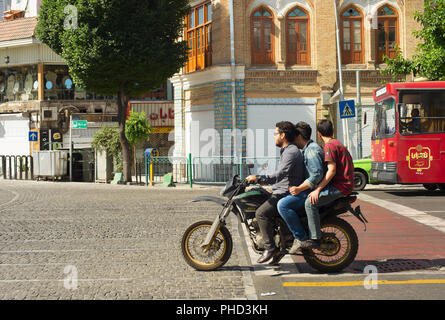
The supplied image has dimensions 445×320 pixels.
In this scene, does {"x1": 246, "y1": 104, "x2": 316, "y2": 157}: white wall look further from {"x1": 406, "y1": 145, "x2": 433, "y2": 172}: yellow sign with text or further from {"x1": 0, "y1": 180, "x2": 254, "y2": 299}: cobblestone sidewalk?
{"x1": 0, "y1": 180, "x2": 254, "y2": 299}: cobblestone sidewalk

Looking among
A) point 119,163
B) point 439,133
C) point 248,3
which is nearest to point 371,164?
point 439,133

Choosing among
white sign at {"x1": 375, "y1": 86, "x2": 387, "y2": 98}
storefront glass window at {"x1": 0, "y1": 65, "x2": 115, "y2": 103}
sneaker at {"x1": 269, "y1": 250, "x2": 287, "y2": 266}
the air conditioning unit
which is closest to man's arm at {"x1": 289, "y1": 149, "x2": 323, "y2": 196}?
sneaker at {"x1": 269, "y1": 250, "x2": 287, "y2": 266}

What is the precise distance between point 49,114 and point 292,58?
58.6ft

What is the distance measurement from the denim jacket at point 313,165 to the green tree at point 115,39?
60.1ft

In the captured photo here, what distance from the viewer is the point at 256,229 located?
7289 mm

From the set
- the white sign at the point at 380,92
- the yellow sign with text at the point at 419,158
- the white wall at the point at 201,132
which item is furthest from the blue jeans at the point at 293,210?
the white wall at the point at 201,132

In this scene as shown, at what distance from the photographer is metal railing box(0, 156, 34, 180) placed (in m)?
31.2

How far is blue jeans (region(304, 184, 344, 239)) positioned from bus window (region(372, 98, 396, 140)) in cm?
1143

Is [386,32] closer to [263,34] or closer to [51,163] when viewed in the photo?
[263,34]

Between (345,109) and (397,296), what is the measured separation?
16.7 meters

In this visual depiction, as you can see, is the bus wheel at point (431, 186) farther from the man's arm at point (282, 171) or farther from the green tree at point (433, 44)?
the man's arm at point (282, 171)

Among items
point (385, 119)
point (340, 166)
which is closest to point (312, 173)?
point (340, 166)

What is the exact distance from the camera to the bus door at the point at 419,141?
17469 mm

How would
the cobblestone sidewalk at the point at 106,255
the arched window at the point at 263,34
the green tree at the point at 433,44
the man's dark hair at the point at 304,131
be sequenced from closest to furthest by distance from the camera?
the cobblestone sidewalk at the point at 106,255 → the man's dark hair at the point at 304,131 → the green tree at the point at 433,44 → the arched window at the point at 263,34
